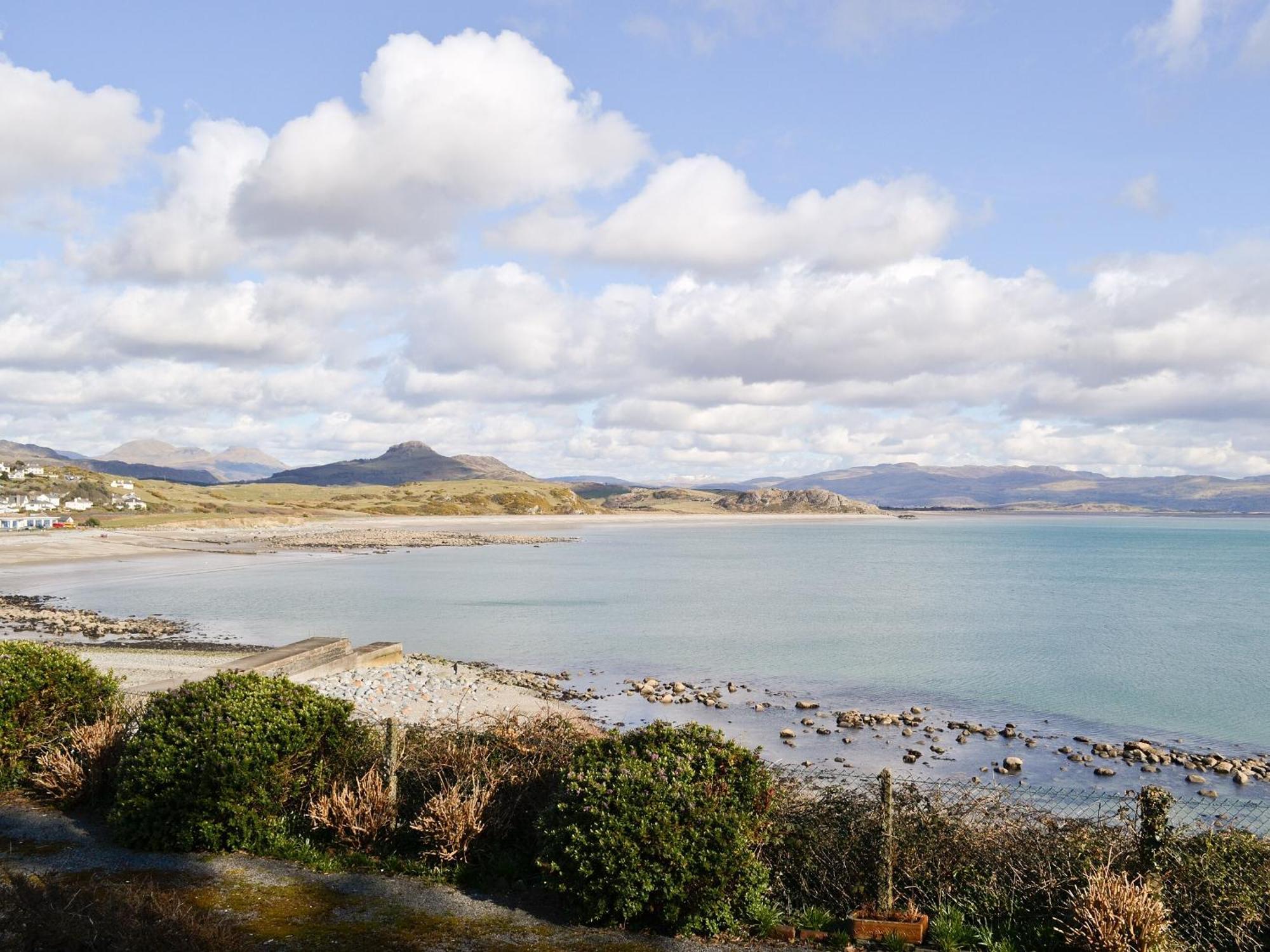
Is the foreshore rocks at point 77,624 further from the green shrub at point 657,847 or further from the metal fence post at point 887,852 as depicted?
the metal fence post at point 887,852

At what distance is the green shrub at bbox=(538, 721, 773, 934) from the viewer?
29.1ft

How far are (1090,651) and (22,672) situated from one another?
4383cm

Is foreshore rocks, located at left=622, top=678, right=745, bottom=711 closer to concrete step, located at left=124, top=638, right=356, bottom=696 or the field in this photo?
concrete step, located at left=124, top=638, right=356, bottom=696

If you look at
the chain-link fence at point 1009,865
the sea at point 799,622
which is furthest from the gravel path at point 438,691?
the chain-link fence at point 1009,865

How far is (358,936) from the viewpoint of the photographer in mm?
8695

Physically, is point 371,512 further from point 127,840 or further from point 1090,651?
point 127,840

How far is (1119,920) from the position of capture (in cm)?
809

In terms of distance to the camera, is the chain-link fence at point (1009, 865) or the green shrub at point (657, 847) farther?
the green shrub at point (657, 847)

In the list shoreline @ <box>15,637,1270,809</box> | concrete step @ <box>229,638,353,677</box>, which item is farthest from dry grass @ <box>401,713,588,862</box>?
concrete step @ <box>229,638,353,677</box>

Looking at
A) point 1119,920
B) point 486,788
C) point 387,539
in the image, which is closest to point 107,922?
point 486,788

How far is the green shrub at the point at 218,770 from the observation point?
10.6 m

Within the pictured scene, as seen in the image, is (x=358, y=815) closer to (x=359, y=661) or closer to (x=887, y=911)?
(x=887, y=911)

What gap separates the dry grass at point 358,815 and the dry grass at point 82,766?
343 centimetres

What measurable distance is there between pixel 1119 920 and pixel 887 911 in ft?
7.02
